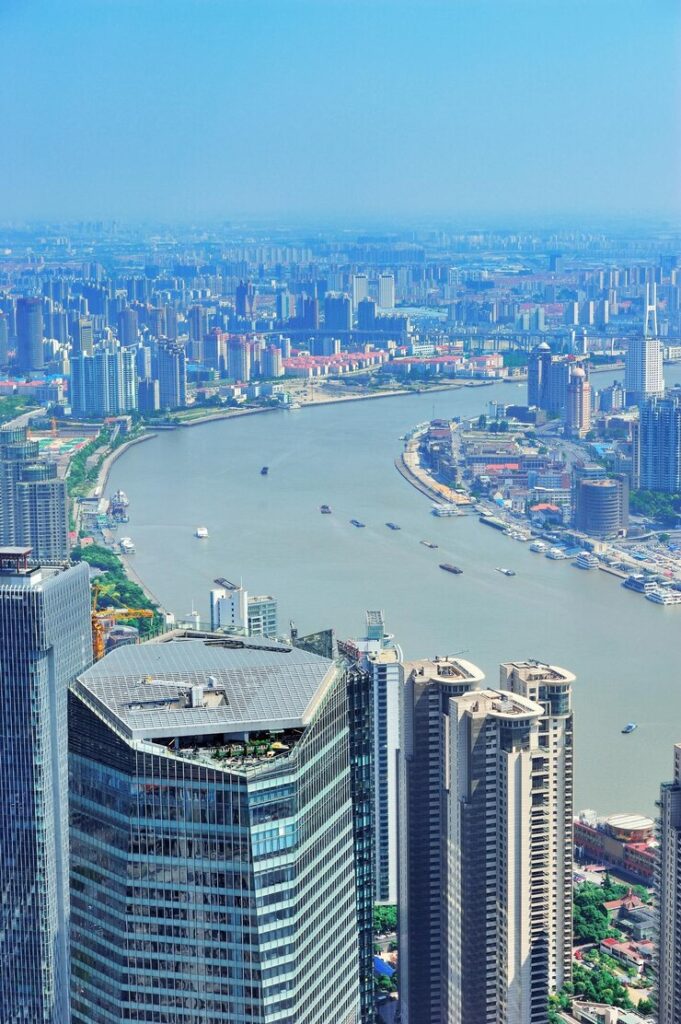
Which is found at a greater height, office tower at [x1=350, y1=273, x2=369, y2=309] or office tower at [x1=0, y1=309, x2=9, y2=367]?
office tower at [x1=350, y1=273, x2=369, y2=309]

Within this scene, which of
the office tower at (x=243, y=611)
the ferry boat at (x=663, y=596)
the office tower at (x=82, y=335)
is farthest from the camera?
the office tower at (x=82, y=335)

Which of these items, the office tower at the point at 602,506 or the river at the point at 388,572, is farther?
the office tower at the point at 602,506

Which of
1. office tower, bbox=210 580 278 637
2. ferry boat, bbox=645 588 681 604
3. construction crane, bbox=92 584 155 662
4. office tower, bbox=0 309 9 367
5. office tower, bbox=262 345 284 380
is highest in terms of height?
office tower, bbox=0 309 9 367

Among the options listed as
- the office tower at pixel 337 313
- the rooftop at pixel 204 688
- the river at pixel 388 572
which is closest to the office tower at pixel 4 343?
the river at pixel 388 572

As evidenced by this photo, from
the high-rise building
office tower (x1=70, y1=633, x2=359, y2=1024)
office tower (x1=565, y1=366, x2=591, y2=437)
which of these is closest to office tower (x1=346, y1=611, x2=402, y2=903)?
office tower (x1=70, y1=633, x2=359, y2=1024)

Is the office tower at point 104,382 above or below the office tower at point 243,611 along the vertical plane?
above

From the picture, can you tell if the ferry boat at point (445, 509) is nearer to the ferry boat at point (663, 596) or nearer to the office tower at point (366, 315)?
the ferry boat at point (663, 596)

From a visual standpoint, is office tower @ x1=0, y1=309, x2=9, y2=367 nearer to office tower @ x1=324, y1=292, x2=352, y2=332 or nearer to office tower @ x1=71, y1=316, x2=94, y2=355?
office tower @ x1=71, y1=316, x2=94, y2=355
